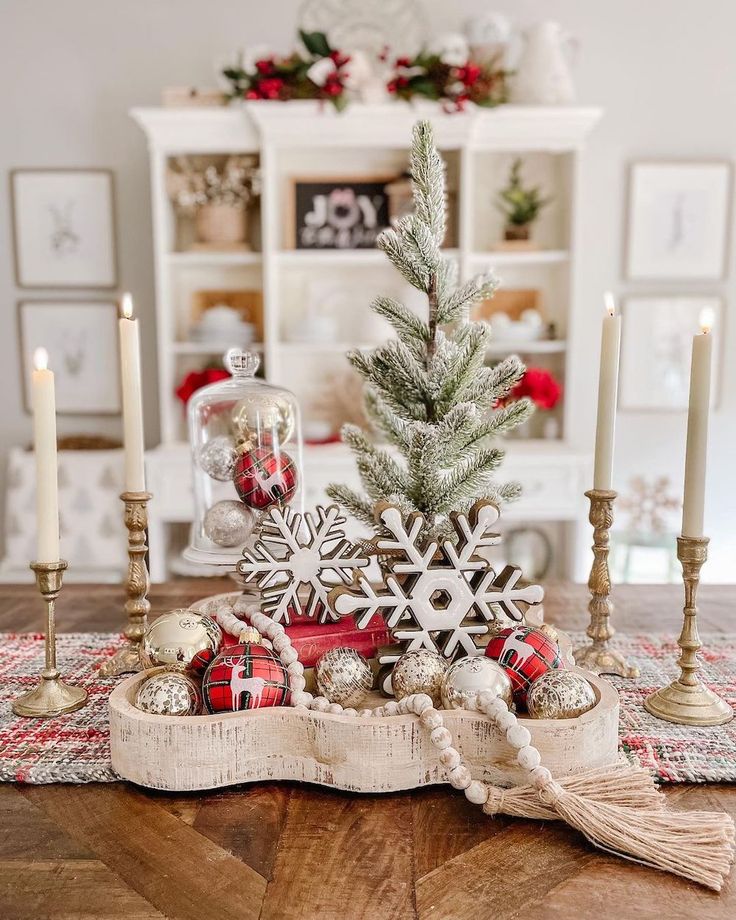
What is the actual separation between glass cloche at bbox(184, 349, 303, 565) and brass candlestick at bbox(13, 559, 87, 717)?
17 cm

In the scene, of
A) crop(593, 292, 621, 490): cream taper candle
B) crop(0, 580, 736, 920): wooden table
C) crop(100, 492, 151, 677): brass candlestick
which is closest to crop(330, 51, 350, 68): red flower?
crop(593, 292, 621, 490): cream taper candle

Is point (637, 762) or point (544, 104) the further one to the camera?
point (544, 104)

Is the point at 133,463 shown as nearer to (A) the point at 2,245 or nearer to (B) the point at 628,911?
(B) the point at 628,911

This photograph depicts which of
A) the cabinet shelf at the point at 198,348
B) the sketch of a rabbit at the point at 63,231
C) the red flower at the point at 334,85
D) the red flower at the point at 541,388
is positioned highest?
the red flower at the point at 334,85

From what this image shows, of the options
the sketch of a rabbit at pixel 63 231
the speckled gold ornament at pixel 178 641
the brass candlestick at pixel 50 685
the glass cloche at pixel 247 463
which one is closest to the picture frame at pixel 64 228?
the sketch of a rabbit at pixel 63 231

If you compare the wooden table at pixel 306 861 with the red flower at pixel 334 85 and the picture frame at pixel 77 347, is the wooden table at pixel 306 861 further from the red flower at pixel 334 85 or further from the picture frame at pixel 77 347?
the picture frame at pixel 77 347

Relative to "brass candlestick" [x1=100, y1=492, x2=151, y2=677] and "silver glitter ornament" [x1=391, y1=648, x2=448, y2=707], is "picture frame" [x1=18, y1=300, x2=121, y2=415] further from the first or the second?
"silver glitter ornament" [x1=391, y1=648, x2=448, y2=707]

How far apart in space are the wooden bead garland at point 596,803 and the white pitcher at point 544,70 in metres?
2.59

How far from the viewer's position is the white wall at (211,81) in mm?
3135

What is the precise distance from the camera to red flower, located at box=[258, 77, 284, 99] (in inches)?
108

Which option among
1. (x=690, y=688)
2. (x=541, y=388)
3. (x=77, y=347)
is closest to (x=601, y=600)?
(x=690, y=688)

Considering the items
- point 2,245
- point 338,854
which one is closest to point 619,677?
point 338,854

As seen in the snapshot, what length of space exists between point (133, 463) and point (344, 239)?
218 centimetres

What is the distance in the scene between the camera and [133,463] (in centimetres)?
106
